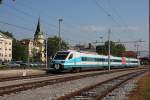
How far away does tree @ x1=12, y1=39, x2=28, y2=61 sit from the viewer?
479ft

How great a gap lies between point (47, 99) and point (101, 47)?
464 feet

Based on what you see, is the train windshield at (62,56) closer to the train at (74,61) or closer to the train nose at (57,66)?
the train at (74,61)

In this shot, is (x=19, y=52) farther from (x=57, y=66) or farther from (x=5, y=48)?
(x=57, y=66)

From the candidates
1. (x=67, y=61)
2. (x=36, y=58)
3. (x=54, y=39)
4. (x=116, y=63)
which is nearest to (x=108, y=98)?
(x=67, y=61)

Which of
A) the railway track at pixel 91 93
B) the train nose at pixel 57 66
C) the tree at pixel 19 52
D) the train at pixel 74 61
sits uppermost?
the tree at pixel 19 52

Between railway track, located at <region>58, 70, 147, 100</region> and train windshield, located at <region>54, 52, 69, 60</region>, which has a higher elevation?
train windshield, located at <region>54, 52, 69, 60</region>

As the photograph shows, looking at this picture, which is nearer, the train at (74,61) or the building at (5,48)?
the train at (74,61)

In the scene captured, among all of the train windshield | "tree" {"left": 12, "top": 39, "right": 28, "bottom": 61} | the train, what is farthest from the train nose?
"tree" {"left": 12, "top": 39, "right": 28, "bottom": 61}

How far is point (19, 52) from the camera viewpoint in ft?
492

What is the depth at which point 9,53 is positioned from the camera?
151 metres

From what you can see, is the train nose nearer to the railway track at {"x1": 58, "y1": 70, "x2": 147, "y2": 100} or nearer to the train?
the train

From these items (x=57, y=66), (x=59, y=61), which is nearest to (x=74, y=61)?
(x=59, y=61)

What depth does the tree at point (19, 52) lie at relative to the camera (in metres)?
146

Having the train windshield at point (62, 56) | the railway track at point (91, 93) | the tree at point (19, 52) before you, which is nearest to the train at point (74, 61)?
the train windshield at point (62, 56)
